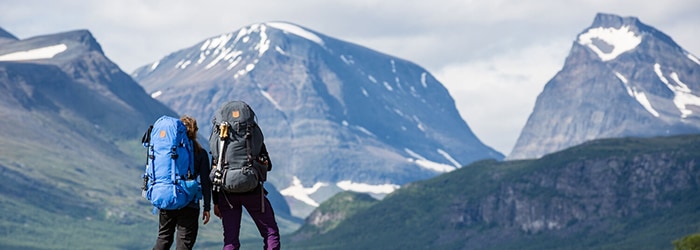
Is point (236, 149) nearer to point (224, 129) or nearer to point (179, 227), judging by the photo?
point (224, 129)

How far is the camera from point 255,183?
3697 centimetres

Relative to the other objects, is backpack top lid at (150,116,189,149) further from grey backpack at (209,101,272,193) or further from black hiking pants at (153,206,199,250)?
black hiking pants at (153,206,199,250)

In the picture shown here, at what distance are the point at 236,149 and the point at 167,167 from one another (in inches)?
69.0

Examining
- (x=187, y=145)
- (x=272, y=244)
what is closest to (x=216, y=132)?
(x=187, y=145)

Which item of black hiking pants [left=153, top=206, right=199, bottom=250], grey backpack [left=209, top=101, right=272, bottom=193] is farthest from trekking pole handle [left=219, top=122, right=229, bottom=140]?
black hiking pants [left=153, top=206, right=199, bottom=250]

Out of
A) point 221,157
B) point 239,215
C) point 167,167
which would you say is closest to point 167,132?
point 167,167

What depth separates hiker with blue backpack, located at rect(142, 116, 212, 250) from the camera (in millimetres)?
36375

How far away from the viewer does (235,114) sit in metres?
36.7

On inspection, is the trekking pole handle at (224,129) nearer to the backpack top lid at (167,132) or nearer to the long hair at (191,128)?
the long hair at (191,128)

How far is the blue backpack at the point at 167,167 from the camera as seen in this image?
36344 mm

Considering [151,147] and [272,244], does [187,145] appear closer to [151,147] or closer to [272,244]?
[151,147]

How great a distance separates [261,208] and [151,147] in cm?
328

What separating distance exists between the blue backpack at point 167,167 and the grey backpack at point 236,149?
0.76 meters

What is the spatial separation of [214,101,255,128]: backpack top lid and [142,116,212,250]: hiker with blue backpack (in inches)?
36.6
